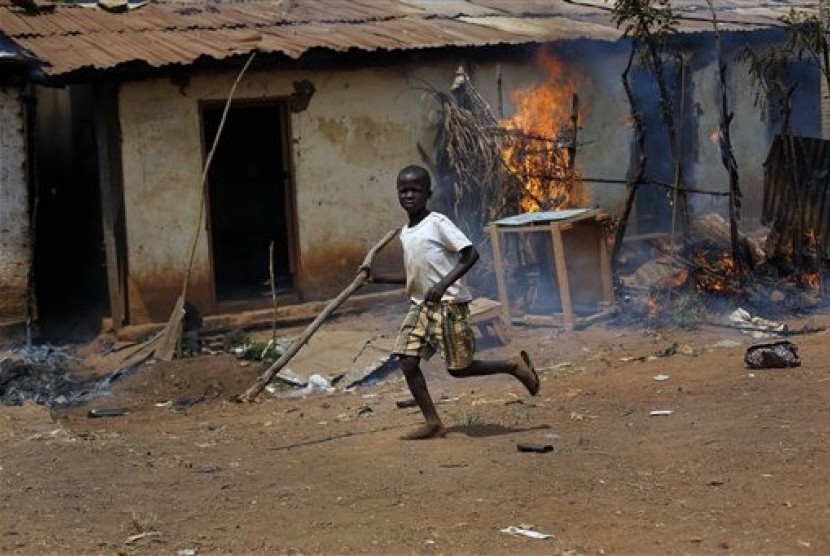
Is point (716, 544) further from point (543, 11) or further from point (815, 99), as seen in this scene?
point (815, 99)

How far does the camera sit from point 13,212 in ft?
36.9

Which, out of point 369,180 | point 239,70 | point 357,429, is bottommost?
point 357,429

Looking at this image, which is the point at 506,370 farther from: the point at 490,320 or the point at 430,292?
the point at 490,320

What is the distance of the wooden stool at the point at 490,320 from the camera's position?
10526mm

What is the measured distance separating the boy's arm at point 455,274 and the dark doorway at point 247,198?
7.30 meters

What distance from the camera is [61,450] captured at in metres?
7.36

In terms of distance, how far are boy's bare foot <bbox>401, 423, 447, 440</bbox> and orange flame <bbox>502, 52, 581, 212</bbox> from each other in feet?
17.5

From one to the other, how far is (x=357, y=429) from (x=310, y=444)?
50 centimetres

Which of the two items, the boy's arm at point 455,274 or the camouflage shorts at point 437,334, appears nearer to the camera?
the boy's arm at point 455,274

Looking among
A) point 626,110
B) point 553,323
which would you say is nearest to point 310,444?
point 553,323

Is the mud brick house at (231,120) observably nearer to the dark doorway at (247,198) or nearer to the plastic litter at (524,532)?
the dark doorway at (247,198)

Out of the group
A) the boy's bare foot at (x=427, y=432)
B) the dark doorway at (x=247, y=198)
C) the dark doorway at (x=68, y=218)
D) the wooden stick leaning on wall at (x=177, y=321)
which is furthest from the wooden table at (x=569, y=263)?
the boy's bare foot at (x=427, y=432)

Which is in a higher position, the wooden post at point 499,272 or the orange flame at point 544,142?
the orange flame at point 544,142

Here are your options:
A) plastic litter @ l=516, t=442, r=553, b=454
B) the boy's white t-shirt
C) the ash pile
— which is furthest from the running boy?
the ash pile
